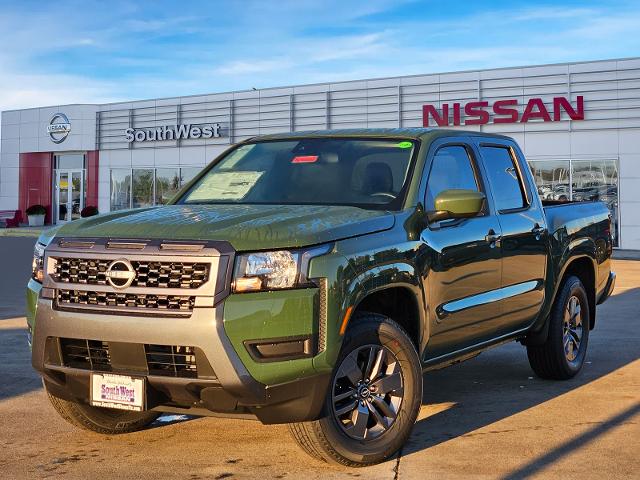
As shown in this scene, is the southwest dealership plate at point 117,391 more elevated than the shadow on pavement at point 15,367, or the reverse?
the southwest dealership plate at point 117,391

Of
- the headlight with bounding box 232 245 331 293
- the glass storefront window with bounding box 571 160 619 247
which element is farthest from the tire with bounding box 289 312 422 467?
the glass storefront window with bounding box 571 160 619 247

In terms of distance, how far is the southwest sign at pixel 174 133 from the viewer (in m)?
36.9

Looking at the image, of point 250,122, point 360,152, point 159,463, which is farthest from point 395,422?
point 250,122

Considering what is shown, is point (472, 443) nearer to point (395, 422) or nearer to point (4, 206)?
point (395, 422)

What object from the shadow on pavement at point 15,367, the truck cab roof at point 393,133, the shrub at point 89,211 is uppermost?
the shrub at point 89,211

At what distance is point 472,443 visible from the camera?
5273mm

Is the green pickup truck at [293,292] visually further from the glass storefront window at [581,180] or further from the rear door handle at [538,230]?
the glass storefront window at [581,180]

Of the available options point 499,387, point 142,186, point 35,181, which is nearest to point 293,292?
point 499,387

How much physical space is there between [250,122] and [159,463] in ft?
104

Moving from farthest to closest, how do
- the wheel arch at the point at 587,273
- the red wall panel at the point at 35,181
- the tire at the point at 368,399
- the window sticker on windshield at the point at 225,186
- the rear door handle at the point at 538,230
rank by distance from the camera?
the red wall panel at the point at 35,181, the wheel arch at the point at 587,273, the rear door handle at the point at 538,230, the window sticker on windshield at the point at 225,186, the tire at the point at 368,399

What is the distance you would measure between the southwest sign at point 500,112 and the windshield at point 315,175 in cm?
2391

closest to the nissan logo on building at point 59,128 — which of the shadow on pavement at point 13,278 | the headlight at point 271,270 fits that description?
the shadow on pavement at point 13,278

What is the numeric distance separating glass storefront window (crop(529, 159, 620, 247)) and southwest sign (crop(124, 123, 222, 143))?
14.0 m

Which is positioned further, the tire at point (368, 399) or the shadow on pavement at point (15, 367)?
the shadow on pavement at point (15, 367)
